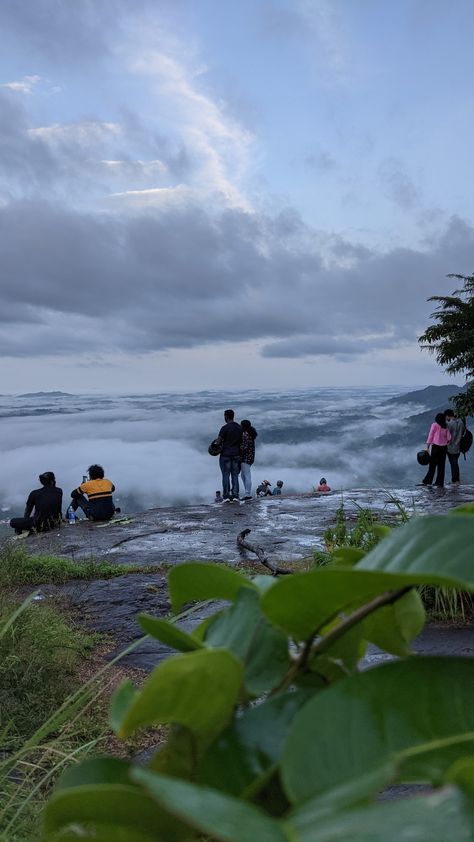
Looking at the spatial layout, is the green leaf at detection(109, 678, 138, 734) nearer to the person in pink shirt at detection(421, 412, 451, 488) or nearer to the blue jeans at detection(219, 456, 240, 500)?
the blue jeans at detection(219, 456, 240, 500)

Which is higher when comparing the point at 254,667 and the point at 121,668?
the point at 254,667

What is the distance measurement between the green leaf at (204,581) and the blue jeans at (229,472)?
14.1 m

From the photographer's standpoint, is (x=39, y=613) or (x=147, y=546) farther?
(x=147, y=546)

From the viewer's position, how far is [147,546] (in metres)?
10.1

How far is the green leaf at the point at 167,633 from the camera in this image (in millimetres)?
451

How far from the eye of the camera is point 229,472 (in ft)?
49.2

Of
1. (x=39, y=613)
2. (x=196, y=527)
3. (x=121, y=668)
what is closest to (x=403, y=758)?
(x=121, y=668)

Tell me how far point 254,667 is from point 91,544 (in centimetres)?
1032

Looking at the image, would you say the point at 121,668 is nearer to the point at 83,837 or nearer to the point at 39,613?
the point at 39,613

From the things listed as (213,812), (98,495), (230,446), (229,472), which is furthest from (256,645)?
(229,472)

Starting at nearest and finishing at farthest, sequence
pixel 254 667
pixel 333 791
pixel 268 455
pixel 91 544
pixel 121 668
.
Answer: pixel 333 791 < pixel 254 667 < pixel 121 668 < pixel 91 544 < pixel 268 455

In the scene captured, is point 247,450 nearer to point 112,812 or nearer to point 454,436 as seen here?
point 454,436

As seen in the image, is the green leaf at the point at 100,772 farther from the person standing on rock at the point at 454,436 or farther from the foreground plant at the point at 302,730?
the person standing on rock at the point at 454,436

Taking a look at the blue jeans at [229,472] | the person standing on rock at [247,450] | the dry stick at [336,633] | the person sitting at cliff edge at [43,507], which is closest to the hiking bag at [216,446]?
the blue jeans at [229,472]
